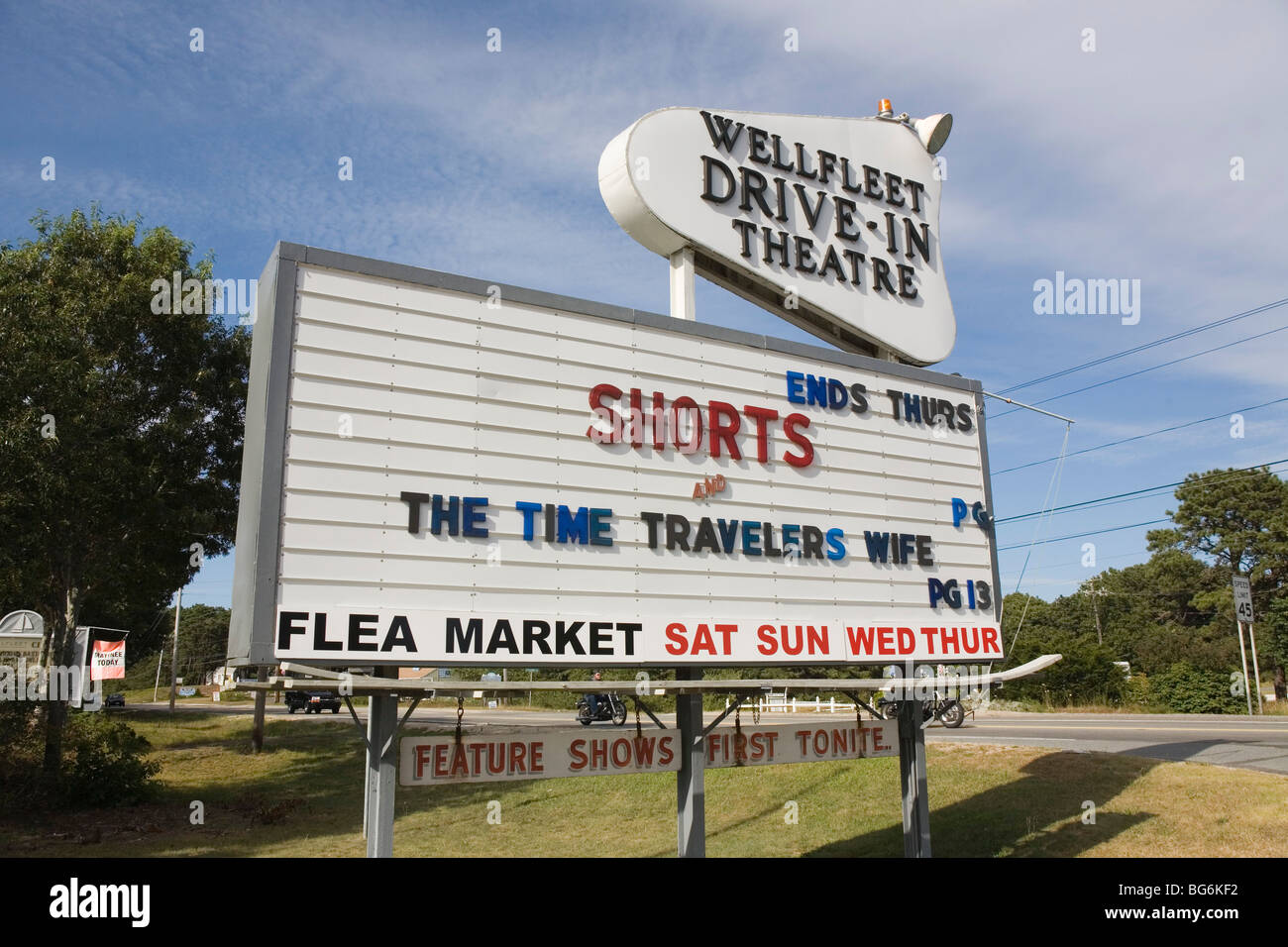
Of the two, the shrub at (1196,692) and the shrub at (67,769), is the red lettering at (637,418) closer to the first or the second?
the shrub at (67,769)

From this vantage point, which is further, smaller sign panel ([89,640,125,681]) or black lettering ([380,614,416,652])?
smaller sign panel ([89,640,125,681])

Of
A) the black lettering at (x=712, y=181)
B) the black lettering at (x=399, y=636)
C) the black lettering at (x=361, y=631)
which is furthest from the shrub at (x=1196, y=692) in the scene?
the black lettering at (x=361, y=631)

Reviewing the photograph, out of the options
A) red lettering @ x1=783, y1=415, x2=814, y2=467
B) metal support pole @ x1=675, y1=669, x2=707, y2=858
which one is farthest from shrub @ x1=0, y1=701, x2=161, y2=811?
red lettering @ x1=783, y1=415, x2=814, y2=467

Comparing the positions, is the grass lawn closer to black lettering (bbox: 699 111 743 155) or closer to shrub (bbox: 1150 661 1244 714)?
black lettering (bbox: 699 111 743 155)

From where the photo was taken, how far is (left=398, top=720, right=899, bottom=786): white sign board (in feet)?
23.5

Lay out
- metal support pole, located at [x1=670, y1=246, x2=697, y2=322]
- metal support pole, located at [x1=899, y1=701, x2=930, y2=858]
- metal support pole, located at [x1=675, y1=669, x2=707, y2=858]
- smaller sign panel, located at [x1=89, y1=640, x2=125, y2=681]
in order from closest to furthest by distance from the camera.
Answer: metal support pole, located at [x1=675, y1=669, x2=707, y2=858] < metal support pole, located at [x1=670, y1=246, x2=697, y2=322] < metal support pole, located at [x1=899, y1=701, x2=930, y2=858] < smaller sign panel, located at [x1=89, y1=640, x2=125, y2=681]

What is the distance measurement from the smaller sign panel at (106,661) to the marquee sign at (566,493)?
45.4 metres

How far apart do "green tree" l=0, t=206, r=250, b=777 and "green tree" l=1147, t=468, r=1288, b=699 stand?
58438mm

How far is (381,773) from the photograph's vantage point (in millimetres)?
6719

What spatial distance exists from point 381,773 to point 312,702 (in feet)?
142

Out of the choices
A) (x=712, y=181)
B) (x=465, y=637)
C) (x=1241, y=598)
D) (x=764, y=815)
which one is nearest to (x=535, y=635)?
(x=465, y=637)

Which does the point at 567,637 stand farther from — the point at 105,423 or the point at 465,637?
the point at 105,423

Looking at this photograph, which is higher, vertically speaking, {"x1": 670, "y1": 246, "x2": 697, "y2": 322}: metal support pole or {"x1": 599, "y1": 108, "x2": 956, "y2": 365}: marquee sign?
{"x1": 599, "y1": 108, "x2": 956, "y2": 365}: marquee sign
